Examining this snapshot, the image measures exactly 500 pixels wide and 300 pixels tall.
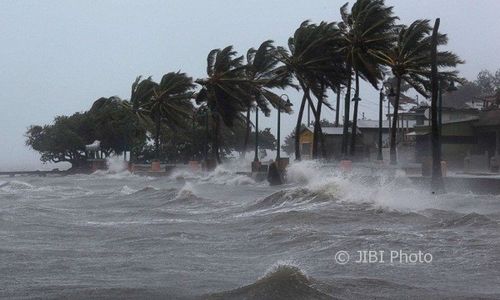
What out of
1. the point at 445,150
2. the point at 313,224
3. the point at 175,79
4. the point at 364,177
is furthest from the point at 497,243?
the point at 175,79

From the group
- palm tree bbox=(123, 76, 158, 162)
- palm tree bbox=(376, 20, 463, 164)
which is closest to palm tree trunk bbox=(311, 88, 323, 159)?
palm tree bbox=(376, 20, 463, 164)

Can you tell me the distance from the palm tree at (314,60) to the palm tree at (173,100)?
48.5ft

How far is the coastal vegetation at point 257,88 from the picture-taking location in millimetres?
40062

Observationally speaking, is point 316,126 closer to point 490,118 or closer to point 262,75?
point 490,118

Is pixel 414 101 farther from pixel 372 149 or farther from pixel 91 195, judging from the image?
pixel 91 195

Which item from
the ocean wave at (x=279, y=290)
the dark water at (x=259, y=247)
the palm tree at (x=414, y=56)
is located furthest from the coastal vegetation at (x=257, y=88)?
the ocean wave at (x=279, y=290)

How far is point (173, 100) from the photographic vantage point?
58.9 metres

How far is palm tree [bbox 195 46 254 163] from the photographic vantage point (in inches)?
2020

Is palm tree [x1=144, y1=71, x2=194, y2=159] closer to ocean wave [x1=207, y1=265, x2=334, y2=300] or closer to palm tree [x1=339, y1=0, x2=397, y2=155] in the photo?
palm tree [x1=339, y1=0, x2=397, y2=155]

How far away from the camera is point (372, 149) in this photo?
53969 millimetres

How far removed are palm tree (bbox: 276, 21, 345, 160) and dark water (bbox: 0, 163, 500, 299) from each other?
Result: 22643mm

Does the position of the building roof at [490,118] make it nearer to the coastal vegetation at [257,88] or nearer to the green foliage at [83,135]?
the coastal vegetation at [257,88]

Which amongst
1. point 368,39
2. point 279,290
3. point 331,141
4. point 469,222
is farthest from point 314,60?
point 279,290

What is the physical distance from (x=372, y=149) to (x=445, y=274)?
45898mm
